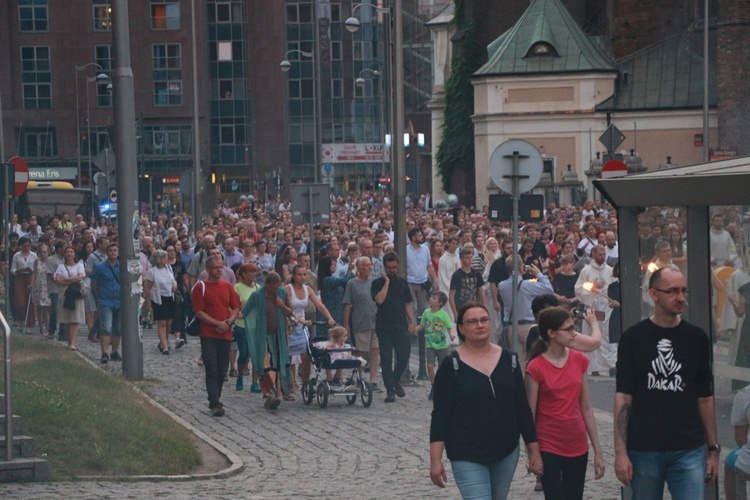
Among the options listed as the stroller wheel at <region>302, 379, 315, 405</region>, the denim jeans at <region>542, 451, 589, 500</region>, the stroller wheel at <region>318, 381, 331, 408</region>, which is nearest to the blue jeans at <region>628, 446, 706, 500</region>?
the denim jeans at <region>542, 451, 589, 500</region>

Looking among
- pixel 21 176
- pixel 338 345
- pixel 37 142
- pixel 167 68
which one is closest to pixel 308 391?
pixel 338 345

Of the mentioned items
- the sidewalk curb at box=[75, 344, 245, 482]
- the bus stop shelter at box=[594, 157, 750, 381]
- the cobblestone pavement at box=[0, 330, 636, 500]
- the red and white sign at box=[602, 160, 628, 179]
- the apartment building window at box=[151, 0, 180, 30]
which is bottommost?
the cobblestone pavement at box=[0, 330, 636, 500]

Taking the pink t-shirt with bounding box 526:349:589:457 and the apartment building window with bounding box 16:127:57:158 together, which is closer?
the pink t-shirt with bounding box 526:349:589:457

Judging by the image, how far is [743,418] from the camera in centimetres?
771

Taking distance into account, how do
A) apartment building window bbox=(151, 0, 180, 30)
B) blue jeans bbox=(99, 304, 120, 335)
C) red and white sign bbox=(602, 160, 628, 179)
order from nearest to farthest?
1. blue jeans bbox=(99, 304, 120, 335)
2. red and white sign bbox=(602, 160, 628, 179)
3. apartment building window bbox=(151, 0, 180, 30)

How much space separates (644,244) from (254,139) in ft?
305

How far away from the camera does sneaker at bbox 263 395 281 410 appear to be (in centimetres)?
1562

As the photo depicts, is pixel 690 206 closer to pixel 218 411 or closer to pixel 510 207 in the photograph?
pixel 510 207

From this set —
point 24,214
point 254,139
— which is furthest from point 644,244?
point 254,139

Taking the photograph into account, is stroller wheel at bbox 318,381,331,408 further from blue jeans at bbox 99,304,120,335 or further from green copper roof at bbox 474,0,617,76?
green copper roof at bbox 474,0,617,76

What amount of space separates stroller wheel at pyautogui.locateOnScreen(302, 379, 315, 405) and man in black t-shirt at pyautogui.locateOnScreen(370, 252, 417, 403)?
925mm

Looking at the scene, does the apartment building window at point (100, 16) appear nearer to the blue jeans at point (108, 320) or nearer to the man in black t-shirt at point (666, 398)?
the blue jeans at point (108, 320)

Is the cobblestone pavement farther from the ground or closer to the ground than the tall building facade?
closer to the ground

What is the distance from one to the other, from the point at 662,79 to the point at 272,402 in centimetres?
4128
